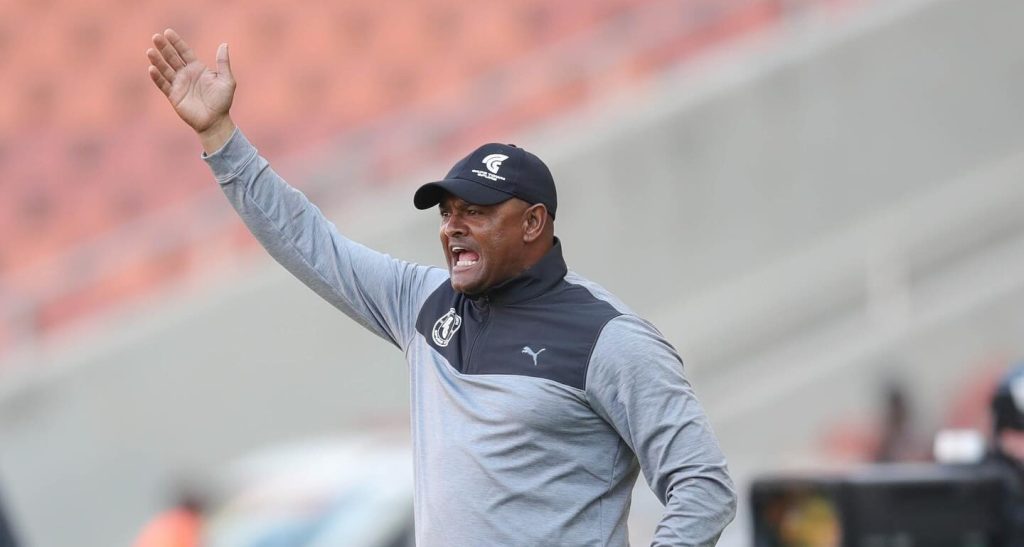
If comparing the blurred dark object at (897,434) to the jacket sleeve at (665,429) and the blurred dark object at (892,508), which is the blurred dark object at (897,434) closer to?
the blurred dark object at (892,508)

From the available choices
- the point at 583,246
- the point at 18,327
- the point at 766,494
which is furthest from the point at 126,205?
the point at 766,494

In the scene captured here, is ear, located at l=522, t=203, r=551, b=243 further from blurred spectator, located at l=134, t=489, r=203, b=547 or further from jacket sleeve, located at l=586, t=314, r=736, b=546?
blurred spectator, located at l=134, t=489, r=203, b=547

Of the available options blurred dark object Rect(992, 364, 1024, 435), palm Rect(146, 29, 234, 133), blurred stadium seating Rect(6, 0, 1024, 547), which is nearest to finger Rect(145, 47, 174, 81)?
palm Rect(146, 29, 234, 133)

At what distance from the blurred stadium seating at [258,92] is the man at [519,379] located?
7783mm

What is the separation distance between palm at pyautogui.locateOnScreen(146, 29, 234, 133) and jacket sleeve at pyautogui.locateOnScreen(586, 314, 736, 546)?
2.95 feet

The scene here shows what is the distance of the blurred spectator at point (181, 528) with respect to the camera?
6402 mm

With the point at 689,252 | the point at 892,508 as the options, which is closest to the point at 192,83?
the point at 892,508

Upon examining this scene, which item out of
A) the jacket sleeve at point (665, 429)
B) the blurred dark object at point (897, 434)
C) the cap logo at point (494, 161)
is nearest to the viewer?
the jacket sleeve at point (665, 429)

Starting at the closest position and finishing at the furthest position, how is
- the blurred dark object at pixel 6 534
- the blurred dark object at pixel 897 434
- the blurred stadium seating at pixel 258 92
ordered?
the blurred dark object at pixel 6 534
the blurred dark object at pixel 897 434
the blurred stadium seating at pixel 258 92

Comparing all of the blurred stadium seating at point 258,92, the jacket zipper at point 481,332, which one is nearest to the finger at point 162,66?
the jacket zipper at point 481,332

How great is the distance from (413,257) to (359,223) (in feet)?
1.56

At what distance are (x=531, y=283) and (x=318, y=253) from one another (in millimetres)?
476

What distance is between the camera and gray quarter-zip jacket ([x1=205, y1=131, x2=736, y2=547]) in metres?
2.78

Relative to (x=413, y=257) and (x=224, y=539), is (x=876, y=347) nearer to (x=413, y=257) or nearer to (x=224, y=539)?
(x=413, y=257)
